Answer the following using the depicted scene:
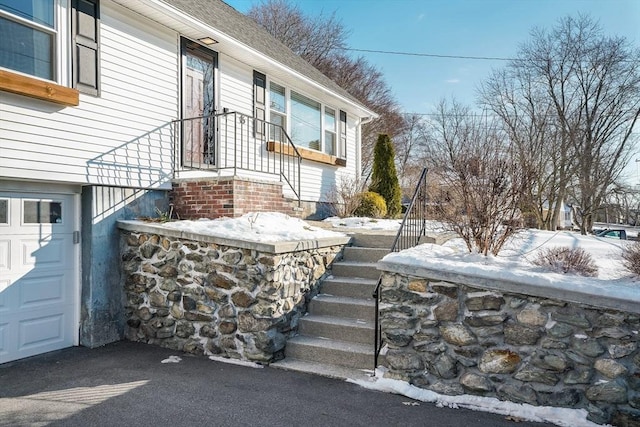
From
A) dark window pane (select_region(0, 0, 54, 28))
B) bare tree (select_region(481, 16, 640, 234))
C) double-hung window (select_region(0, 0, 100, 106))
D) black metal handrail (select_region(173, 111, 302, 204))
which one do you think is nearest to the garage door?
double-hung window (select_region(0, 0, 100, 106))

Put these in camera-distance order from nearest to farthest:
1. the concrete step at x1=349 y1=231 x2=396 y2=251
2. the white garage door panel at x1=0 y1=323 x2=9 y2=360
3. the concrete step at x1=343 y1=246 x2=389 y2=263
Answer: the white garage door panel at x1=0 y1=323 x2=9 y2=360 → the concrete step at x1=343 y1=246 x2=389 y2=263 → the concrete step at x1=349 y1=231 x2=396 y2=251

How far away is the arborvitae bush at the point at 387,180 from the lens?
10773 millimetres

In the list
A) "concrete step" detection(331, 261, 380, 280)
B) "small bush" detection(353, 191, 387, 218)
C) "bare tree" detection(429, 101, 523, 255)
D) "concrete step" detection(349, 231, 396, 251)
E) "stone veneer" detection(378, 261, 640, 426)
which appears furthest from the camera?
"small bush" detection(353, 191, 387, 218)

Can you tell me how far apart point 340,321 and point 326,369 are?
0.58 m

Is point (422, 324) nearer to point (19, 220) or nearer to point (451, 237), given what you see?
point (451, 237)

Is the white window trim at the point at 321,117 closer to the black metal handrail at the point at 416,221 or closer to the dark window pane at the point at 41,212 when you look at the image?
the black metal handrail at the point at 416,221

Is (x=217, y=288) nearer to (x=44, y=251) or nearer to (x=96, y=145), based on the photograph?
(x=44, y=251)

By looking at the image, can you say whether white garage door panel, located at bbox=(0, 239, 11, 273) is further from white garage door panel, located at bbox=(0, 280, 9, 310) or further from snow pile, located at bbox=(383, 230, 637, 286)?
snow pile, located at bbox=(383, 230, 637, 286)

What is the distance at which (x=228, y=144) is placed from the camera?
745 centimetres

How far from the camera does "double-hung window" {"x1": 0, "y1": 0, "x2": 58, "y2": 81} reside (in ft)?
14.6

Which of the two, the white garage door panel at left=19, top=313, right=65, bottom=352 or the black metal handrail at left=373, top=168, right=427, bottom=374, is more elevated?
the black metal handrail at left=373, top=168, right=427, bottom=374

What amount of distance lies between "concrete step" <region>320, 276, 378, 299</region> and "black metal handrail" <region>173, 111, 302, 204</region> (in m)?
2.27

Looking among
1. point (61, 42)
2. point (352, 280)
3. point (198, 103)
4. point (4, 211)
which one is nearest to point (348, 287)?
point (352, 280)

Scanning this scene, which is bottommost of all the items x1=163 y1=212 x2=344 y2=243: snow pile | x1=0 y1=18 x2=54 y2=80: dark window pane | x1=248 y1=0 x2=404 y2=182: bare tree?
x1=163 y1=212 x2=344 y2=243: snow pile
